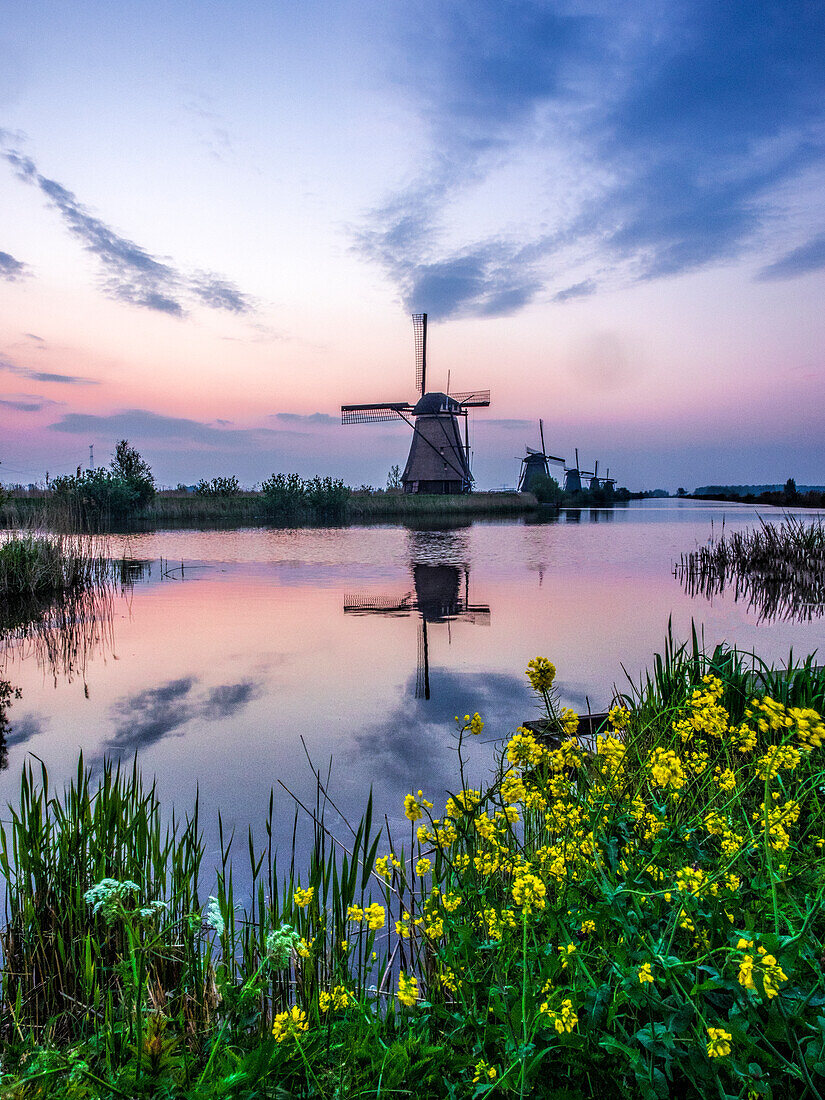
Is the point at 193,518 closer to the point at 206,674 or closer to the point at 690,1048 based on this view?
the point at 206,674

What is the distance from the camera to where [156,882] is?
8.50 ft

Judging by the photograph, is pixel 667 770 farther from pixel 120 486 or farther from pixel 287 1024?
pixel 120 486

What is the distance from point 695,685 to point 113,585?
13.6m

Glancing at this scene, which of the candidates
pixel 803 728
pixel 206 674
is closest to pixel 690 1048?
pixel 803 728

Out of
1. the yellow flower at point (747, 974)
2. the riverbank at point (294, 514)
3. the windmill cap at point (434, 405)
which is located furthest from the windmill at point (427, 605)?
the windmill cap at point (434, 405)

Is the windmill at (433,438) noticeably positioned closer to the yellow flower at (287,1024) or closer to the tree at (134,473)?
the tree at (134,473)

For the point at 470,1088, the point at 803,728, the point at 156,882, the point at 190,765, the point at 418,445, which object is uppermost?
the point at 418,445

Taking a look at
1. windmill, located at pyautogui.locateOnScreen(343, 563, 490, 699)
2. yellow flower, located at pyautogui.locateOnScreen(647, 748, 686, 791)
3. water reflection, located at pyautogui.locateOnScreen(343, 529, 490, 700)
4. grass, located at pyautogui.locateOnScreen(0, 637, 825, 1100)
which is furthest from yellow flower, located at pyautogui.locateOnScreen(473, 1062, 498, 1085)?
windmill, located at pyautogui.locateOnScreen(343, 563, 490, 699)

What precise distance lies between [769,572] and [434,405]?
31.2 metres

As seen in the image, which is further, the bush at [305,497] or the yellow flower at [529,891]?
the bush at [305,497]

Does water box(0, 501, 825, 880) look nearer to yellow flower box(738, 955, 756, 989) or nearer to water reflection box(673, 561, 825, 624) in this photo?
Answer: water reflection box(673, 561, 825, 624)

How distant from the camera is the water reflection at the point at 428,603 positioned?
352 inches

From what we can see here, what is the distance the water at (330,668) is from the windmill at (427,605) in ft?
0.20

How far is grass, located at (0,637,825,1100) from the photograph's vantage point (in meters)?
1.39
